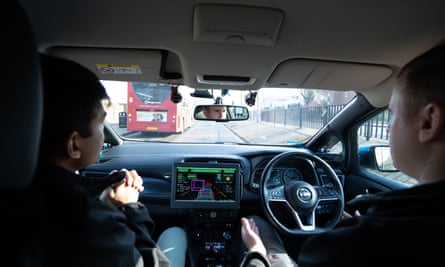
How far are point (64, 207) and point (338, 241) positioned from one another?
1034mm

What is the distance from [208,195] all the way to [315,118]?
196 cm

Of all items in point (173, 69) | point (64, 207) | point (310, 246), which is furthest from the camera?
point (173, 69)

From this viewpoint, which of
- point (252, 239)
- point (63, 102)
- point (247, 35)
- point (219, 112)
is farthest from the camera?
point (219, 112)

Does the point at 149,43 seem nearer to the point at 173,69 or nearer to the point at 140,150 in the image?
the point at 173,69

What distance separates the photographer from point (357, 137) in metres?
3.71

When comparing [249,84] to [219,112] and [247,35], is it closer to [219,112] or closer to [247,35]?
[219,112]

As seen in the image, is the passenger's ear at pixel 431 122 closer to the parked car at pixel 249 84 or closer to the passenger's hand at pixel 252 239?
the parked car at pixel 249 84

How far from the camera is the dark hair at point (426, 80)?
1115mm

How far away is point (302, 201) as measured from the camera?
8.88 ft

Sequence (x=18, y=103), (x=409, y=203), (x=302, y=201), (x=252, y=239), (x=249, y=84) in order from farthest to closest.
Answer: (x=249, y=84) < (x=302, y=201) < (x=252, y=239) < (x=409, y=203) < (x=18, y=103)

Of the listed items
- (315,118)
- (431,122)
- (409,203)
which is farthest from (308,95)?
(409,203)

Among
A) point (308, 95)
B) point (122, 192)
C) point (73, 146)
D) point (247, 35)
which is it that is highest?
point (247, 35)

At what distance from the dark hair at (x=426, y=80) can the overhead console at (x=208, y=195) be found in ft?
6.66

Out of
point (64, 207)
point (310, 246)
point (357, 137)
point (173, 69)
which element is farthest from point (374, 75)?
point (64, 207)
